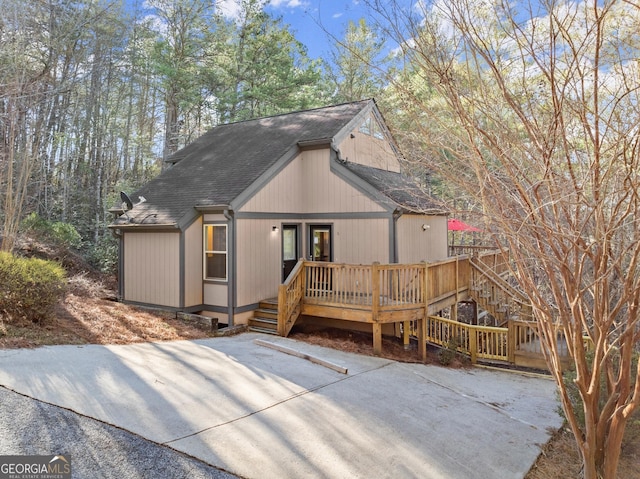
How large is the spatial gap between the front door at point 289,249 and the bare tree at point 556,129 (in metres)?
8.11

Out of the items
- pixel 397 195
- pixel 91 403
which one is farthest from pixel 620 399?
pixel 397 195

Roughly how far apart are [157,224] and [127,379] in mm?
5049

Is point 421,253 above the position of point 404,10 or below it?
below

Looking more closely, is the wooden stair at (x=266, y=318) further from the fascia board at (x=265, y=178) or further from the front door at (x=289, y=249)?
the fascia board at (x=265, y=178)

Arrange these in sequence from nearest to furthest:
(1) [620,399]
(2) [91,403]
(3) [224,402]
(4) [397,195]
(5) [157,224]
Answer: (1) [620,399]
(2) [91,403]
(3) [224,402]
(5) [157,224]
(4) [397,195]

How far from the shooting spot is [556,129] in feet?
9.01

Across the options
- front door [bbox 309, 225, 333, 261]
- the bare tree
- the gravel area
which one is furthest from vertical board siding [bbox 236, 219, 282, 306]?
the bare tree

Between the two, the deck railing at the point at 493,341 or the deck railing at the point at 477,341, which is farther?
the deck railing at the point at 477,341

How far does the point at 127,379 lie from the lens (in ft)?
17.7

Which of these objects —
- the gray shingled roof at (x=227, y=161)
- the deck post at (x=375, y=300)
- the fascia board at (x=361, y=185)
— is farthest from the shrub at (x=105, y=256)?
the deck post at (x=375, y=300)

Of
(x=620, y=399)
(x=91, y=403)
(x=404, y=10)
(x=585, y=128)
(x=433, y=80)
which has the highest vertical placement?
(x=404, y=10)

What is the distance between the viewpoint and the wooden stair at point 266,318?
31.0 feet

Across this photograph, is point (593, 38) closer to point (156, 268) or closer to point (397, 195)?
point (397, 195)

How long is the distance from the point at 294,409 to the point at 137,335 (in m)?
4.45
